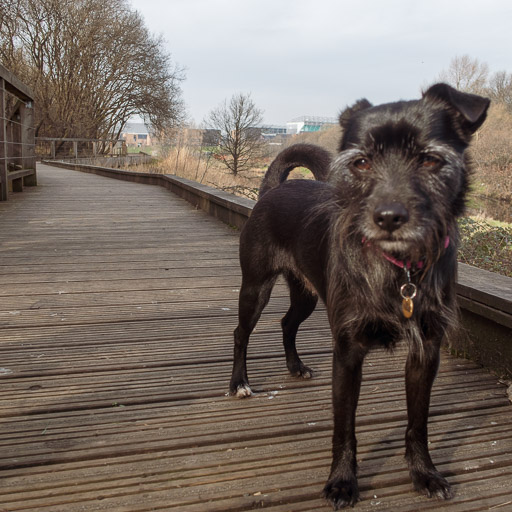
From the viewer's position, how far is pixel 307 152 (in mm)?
3104

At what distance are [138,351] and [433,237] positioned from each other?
194 cm

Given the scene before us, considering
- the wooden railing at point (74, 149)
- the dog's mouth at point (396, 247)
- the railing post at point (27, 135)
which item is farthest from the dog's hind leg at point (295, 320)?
the wooden railing at point (74, 149)

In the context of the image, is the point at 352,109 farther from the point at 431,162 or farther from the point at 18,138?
the point at 18,138

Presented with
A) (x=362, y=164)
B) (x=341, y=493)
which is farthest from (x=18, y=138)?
(x=341, y=493)

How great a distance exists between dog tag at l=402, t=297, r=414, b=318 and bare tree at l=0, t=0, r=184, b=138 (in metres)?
34.3

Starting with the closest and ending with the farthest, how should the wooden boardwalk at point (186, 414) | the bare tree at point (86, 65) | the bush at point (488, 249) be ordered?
the wooden boardwalk at point (186, 414)
the bush at point (488, 249)
the bare tree at point (86, 65)

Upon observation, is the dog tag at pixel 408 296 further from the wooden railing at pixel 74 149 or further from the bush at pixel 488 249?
the wooden railing at pixel 74 149

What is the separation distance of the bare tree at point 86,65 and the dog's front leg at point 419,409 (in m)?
34.3

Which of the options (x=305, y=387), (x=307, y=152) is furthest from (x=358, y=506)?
(x=307, y=152)

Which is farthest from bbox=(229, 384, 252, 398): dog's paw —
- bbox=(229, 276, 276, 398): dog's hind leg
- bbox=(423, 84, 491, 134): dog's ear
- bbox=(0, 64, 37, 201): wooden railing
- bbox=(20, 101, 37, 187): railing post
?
bbox=(20, 101, 37, 187): railing post

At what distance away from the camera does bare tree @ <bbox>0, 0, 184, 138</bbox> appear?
31250mm

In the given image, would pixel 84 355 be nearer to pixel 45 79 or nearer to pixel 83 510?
pixel 83 510

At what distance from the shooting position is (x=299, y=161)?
10.4 ft

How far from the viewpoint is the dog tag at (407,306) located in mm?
1766
